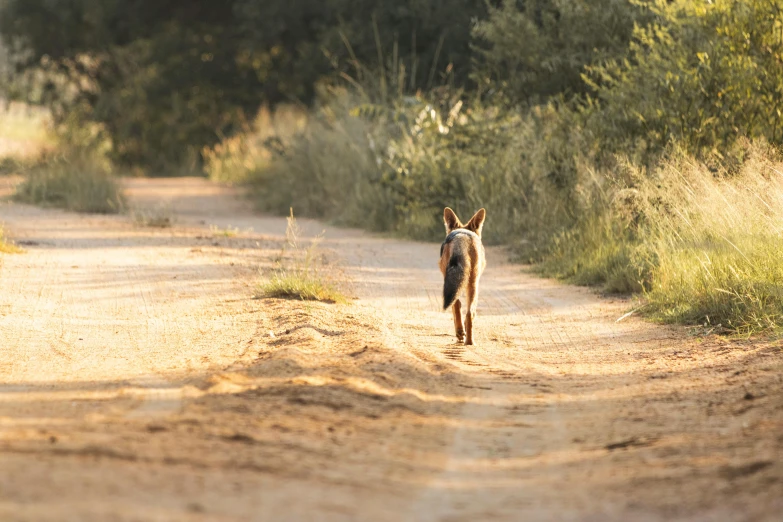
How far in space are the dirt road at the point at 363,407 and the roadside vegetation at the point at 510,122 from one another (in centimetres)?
107

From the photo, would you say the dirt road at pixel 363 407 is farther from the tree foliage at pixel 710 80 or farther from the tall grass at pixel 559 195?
the tree foliage at pixel 710 80

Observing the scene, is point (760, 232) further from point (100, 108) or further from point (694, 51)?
point (100, 108)

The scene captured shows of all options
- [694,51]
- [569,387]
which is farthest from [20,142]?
[569,387]

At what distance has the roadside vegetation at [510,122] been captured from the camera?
10.6 m

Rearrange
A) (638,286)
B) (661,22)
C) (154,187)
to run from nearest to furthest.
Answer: (638,286), (661,22), (154,187)

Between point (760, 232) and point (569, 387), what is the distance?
3325 millimetres

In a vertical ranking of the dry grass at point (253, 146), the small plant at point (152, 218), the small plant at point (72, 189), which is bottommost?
the small plant at point (152, 218)

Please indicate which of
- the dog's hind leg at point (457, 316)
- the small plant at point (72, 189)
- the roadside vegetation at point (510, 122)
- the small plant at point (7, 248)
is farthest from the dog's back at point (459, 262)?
the small plant at point (72, 189)

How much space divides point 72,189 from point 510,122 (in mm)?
6950

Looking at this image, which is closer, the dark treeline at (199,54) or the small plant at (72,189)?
the small plant at (72,189)

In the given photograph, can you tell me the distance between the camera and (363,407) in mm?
6199

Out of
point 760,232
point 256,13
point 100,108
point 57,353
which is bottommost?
point 57,353

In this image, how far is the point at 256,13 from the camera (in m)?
25.1

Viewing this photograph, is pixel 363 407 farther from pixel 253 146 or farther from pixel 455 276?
pixel 253 146
